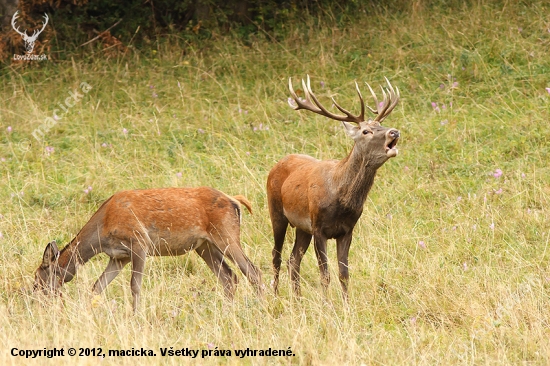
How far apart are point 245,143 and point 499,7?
4459mm

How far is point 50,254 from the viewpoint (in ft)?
21.8

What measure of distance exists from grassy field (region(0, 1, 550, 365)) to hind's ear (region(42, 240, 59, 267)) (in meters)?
→ 0.28

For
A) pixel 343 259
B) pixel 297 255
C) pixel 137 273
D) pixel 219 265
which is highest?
pixel 137 273

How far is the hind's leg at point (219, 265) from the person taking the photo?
22.9ft

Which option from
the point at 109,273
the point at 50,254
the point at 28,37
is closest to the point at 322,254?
the point at 109,273

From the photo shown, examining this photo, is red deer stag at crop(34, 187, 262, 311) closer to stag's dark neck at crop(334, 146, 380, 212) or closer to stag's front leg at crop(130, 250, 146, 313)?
stag's front leg at crop(130, 250, 146, 313)

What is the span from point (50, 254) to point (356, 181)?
87.2 inches

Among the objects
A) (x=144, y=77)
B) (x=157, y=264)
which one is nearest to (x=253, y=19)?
(x=144, y=77)

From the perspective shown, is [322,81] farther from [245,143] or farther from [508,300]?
[508,300]

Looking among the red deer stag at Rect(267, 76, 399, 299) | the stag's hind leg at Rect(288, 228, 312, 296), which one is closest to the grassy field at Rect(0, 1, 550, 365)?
the stag's hind leg at Rect(288, 228, 312, 296)

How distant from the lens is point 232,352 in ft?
17.8

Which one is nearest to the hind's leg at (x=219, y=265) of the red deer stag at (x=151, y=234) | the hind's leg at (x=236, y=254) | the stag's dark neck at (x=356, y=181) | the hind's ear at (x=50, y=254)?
the red deer stag at (x=151, y=234)

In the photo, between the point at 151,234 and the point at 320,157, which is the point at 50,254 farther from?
the point at 320,157

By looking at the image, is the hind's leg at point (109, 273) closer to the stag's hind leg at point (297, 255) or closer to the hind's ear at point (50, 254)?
the hind's ear at point (50, 254)
